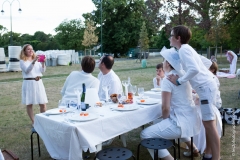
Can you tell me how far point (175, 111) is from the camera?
3.03 metres

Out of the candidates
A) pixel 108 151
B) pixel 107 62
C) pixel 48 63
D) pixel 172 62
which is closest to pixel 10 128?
pixel 107 62

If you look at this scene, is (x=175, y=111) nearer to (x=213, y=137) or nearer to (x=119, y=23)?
(x=213, y=137)

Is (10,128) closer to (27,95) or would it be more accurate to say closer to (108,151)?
(27,95)

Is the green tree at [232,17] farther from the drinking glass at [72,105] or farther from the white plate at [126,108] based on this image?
the drinking glass at [72,105]

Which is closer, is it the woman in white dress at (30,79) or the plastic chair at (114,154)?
the plastic chair at (114,154)

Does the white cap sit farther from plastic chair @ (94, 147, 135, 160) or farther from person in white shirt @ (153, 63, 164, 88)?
person in white shirt @ (153, 63, 164, 88)

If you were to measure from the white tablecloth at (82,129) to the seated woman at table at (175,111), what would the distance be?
0.29m

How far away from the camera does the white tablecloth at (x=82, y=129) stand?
8.21ft

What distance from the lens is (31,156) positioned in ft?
12.6

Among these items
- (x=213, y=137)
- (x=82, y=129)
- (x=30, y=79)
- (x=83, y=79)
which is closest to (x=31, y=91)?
(x=30, y=79)

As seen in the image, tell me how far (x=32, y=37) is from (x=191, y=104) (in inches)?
3289

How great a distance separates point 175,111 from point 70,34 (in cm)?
5164

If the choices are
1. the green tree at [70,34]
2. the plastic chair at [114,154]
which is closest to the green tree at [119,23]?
the green tree at [70,34]

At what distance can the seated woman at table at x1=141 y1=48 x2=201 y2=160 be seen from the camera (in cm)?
296
